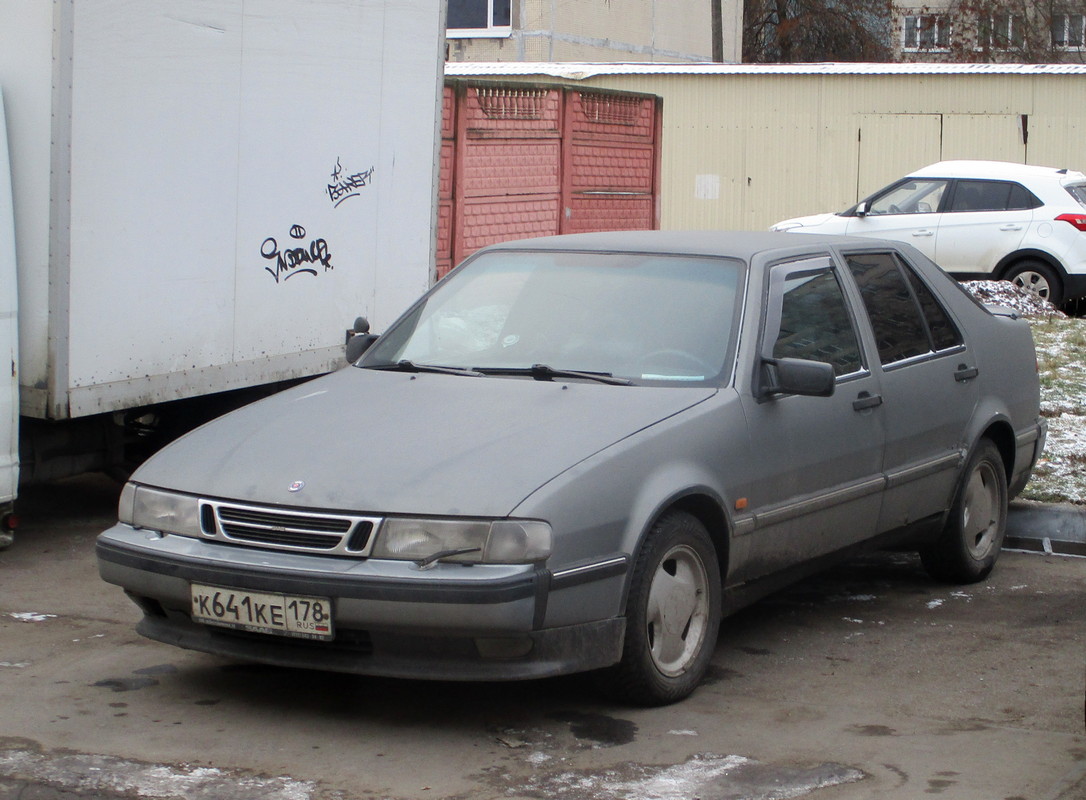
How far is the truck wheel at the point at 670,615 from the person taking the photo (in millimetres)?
4430

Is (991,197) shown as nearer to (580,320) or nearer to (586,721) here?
(580,320)

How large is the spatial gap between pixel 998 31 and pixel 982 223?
2810 centimetres

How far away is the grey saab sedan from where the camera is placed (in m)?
4.16

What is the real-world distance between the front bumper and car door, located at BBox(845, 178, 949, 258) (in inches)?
538

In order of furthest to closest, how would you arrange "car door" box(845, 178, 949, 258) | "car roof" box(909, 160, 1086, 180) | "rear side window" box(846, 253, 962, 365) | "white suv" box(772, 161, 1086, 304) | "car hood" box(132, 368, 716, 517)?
1. "car door" box(845, 178, 949, 258)
2. "car roof" box(909, 160, 1086, 180)
3. "white suv" box(772, 161, 1086, 304)
4. "rear side window" box(846, 253, 962, 365)
5. "car hood" box(132, 368, 716, 517)

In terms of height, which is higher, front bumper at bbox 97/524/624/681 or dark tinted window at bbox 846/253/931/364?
dark tinted window at bbox 846/253/931/364

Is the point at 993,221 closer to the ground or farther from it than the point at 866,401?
farther from it

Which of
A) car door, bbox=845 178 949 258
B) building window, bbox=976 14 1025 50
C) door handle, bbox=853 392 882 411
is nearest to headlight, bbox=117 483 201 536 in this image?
door handle, bbox=853 392 882 411

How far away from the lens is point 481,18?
3356 centimetres

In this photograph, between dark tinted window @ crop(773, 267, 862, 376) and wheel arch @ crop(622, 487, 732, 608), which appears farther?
dark tinted window @ crop(773, 267, 862, 376)

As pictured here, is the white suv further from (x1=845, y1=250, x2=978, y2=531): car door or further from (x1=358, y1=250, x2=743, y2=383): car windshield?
(x1=358, y1=250, x2=743, y2=383): car windshield

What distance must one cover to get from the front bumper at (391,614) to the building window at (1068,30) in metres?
41.8

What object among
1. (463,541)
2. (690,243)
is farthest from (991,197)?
(463,541)

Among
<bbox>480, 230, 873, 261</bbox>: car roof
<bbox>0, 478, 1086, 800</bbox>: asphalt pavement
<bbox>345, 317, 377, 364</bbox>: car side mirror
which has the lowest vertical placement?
<bbox>0, 478, 1086, 800</bbox>: asphalt pavement
